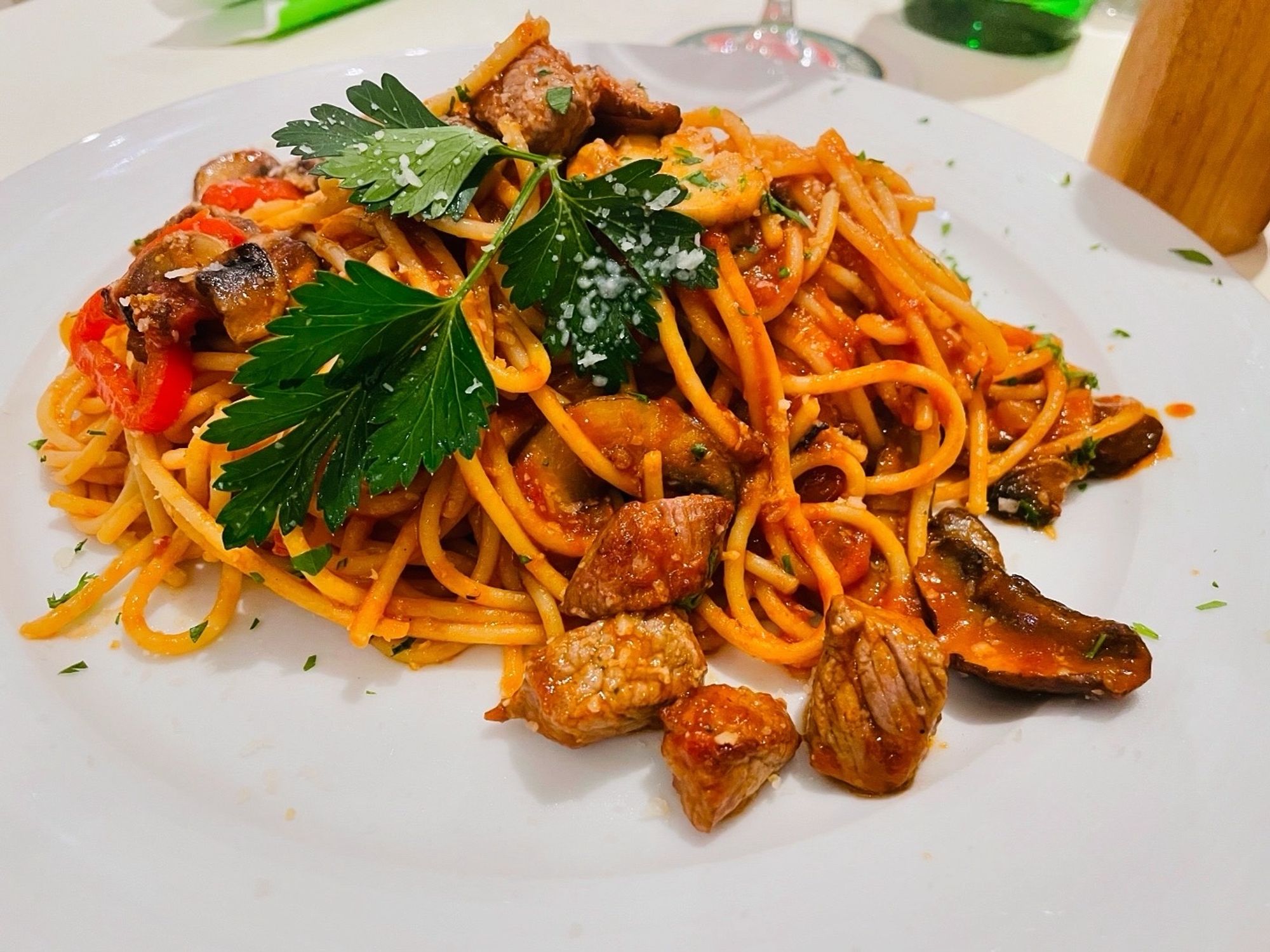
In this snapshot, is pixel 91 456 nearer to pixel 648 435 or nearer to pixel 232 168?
pixel 232 168

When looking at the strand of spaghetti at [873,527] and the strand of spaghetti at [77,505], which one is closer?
the strand of spaghetti at [873,527]

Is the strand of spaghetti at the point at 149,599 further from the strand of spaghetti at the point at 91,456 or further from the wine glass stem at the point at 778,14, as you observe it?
the wine glass stem at the point at 778,14

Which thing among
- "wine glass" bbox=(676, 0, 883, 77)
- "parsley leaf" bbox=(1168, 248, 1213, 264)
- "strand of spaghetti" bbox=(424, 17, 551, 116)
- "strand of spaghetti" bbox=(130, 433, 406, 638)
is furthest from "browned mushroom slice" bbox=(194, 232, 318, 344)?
"wine glass" bbox=(676, 0, 883, 77)

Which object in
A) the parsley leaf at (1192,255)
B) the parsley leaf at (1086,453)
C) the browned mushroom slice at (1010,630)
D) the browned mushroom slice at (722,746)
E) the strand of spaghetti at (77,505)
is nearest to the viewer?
the browned mushroom slice at (722,746)

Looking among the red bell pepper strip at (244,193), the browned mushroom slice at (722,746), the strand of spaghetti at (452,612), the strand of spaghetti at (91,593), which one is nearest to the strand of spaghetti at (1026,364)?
the browned mushroom slice at (722,746)

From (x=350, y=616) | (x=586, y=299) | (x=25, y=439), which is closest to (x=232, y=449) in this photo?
(x=350, y=616)

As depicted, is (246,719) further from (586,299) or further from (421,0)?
(421,0)

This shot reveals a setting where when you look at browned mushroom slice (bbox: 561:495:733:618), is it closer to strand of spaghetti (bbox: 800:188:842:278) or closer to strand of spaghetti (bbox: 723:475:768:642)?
strand of spaghetti (bbox: 723:475:768:642)
